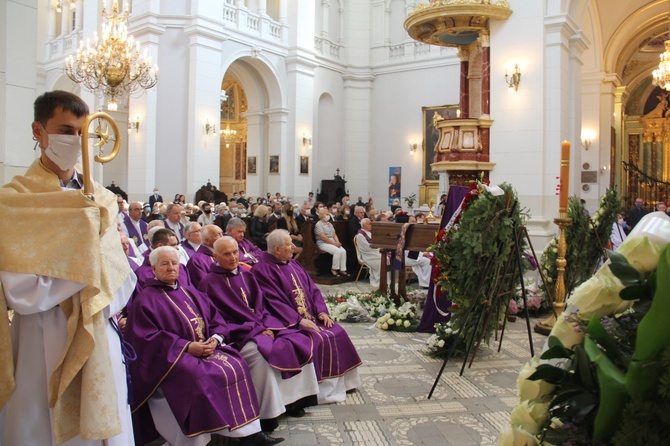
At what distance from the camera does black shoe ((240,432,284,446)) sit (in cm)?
380

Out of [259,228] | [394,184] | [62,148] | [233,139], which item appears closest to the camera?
[62,148]

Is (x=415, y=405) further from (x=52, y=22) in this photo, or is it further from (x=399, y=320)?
(x=52, y=22)

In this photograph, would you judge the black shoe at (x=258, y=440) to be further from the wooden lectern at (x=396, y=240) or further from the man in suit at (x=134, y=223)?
the man in suit at (x=134, y=223)

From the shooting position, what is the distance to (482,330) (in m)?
5.59

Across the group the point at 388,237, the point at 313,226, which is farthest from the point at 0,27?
the point at 313,226

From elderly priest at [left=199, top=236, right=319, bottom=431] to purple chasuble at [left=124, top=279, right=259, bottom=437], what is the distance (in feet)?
0.84

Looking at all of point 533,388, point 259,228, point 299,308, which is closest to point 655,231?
point 533,388

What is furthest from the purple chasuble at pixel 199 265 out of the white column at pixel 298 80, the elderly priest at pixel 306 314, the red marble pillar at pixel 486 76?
the white column at pixel 298 80

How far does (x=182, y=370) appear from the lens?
3512mm

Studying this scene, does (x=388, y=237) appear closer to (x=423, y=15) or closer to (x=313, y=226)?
(x=313, y=226)

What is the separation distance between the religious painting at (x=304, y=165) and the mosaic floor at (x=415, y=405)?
15.3 m

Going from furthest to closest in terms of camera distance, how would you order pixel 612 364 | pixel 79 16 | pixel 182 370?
pixel 79 16, pixel 182 370, pixel 612 364

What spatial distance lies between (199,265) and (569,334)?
449cm

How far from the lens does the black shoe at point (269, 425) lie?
13.3ft
